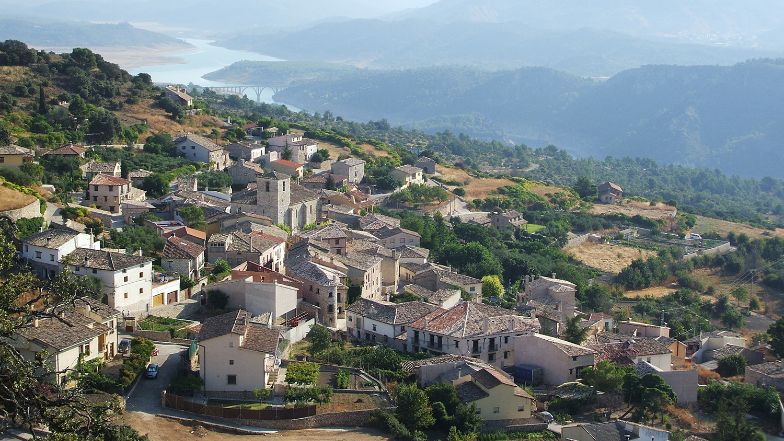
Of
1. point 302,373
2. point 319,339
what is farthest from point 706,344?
point 302,373

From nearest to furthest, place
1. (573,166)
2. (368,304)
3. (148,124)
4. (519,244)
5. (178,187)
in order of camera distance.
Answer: (368,304), (178,187), (519,244), (148,124), (573,166)

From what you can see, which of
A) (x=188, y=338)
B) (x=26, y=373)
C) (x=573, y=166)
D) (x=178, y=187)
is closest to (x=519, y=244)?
(x=178, y=187)

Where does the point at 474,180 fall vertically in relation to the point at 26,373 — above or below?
below

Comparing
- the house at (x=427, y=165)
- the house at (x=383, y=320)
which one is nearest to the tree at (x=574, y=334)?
the house at (x=383, y=320)

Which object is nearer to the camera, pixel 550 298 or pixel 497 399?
pixel 497 399

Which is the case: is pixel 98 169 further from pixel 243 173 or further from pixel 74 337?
pixel 74 337

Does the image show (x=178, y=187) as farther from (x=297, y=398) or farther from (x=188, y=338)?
(x=297, y=398)
